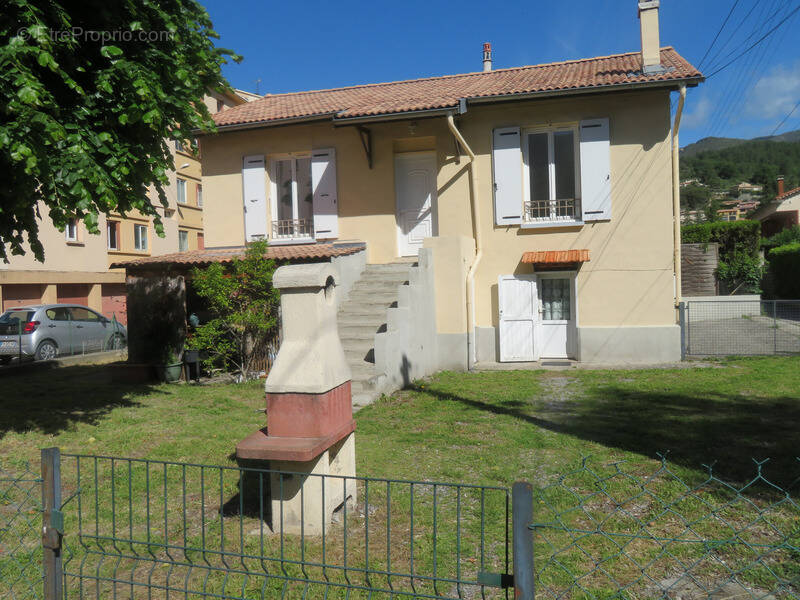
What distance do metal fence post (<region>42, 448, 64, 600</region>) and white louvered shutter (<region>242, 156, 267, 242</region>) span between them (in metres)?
10.8

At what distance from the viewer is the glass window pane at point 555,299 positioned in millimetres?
12219

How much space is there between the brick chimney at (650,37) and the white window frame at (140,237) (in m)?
23.4

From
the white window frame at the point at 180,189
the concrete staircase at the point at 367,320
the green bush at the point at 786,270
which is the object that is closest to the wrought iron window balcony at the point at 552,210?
the concrete staircase at the point at 367,320

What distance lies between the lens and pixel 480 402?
8570mm

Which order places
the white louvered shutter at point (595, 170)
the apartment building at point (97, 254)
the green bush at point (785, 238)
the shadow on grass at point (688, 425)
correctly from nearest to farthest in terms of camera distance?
the shadow on grass at point (688, 425) → the white louvered shutter at point (595, 170) → the apartment building at point (97, 254) → the green bush at point (785, 238)

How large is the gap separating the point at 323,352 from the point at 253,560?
1.45 metres

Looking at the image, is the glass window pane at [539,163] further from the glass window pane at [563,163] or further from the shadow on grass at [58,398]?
the shadow on grass at [58,398]

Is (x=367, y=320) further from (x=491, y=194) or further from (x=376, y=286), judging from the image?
(x=491, y=194)

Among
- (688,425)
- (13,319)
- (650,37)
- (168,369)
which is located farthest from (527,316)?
(13,319)

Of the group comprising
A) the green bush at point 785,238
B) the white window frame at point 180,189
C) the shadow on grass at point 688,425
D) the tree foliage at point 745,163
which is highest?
the tree foliage at point 745,163

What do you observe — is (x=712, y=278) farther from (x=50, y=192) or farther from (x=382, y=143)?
(x=50, y=192)

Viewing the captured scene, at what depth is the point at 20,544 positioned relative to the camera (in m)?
4.24

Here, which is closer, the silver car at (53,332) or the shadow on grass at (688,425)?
the shadow on grass at (688,425)

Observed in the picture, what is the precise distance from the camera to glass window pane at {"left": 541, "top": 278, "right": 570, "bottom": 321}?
12219 mm
